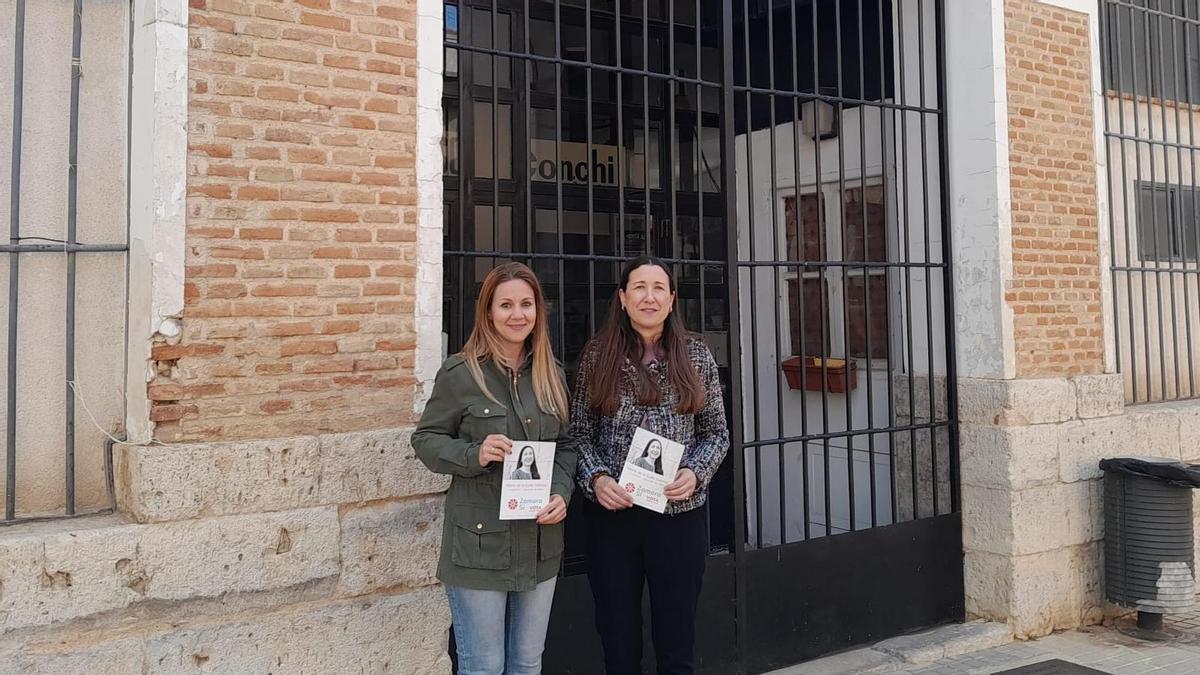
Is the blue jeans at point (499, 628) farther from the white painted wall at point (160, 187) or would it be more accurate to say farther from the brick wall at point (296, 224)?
the white painted wall at point (160, 187)

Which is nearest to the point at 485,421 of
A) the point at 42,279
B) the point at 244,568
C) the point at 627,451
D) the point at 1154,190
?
the point at 627,451

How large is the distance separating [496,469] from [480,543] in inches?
9.7

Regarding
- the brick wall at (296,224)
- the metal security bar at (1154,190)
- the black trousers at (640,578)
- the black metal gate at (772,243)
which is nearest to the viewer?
the brick wall at (296,224)

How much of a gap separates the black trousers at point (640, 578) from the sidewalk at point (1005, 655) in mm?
1574

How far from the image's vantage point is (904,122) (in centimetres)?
565

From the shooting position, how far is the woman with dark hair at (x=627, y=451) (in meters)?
3.39

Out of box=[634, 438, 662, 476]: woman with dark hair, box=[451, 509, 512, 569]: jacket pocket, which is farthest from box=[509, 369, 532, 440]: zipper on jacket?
box=[634, 438, 662, 476]: woman with dark hair

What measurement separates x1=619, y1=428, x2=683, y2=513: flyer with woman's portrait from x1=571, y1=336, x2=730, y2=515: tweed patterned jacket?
11 cm

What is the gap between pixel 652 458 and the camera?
332 cm

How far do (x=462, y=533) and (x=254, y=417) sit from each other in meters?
0.91

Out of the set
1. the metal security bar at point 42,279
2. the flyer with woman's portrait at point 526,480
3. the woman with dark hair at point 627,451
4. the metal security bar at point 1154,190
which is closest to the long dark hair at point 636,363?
the woman with dark hair at point 627,451

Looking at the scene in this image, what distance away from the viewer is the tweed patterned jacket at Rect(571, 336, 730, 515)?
11.3ft

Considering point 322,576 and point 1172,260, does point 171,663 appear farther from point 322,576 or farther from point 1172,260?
point 1172,260

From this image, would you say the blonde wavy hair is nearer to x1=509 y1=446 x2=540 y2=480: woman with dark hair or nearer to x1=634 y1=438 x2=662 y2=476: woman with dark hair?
x1=509 y1=446 x2=540 y2=480: woman with dark hair
